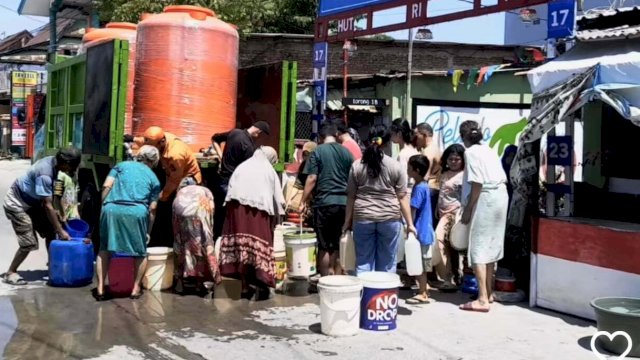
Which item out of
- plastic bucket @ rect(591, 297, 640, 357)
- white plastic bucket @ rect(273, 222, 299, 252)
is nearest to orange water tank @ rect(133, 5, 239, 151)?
white plastic bucket @ rect(273, 222, 299, 252)

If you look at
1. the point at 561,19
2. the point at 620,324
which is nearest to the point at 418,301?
the point at 620,324

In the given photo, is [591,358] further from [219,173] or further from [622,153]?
[219,173]

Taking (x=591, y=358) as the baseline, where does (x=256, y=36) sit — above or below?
above

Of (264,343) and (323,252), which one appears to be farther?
(323,252)

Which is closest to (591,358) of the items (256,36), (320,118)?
(320,118)

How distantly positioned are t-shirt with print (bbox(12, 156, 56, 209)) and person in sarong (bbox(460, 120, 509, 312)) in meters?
4.25

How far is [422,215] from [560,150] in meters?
1.49

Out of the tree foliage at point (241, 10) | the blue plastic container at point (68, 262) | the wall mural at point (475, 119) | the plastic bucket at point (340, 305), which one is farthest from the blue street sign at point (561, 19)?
the tree foliage at point (241, 10)

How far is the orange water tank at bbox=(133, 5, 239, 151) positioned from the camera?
327 inches

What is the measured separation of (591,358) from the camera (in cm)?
537

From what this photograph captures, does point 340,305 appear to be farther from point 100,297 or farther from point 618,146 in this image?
point 618,146

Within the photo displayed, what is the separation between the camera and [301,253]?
7523 mm

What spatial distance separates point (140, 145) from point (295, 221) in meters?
2.42

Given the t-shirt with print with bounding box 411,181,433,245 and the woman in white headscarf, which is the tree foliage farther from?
the t-shirt with print with bounding box 411,181,433,245
